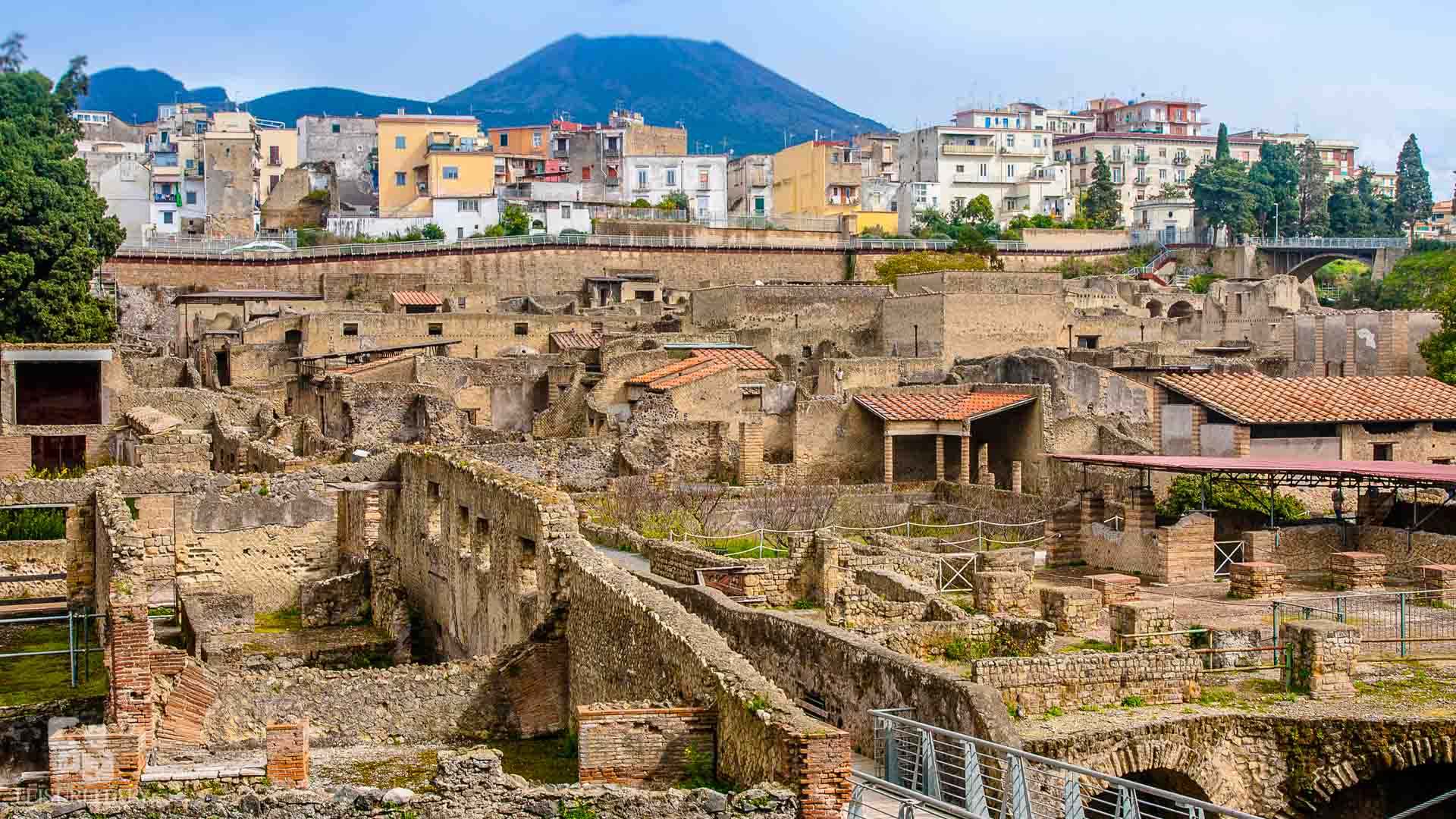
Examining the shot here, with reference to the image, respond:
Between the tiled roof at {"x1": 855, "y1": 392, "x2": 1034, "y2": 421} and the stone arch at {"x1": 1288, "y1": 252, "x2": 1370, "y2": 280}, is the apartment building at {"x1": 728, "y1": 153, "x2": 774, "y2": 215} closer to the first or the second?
the stone arch at {"x1": 1288, "y1": 252, "x2": 1370, "y2": 280}

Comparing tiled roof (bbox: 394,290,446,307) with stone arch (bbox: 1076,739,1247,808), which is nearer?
stone arch (bbox: 1076,739,1247,808)

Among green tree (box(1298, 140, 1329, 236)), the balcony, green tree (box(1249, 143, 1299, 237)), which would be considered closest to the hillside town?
green tree (box(1249, 143, 1299, 237))

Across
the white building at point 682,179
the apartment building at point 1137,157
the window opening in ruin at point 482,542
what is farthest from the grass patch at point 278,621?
the apartment building at point 1137,157

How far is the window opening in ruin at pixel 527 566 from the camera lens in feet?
64.1

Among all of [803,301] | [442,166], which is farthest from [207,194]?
[803,301]

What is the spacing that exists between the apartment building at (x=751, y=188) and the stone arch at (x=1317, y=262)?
90.3 feet

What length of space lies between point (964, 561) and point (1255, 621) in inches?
221

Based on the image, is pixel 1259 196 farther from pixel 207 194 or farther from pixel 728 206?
pixel 207 194

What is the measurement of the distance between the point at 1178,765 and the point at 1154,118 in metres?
128

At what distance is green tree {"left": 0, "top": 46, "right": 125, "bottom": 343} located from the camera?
49.3 metres

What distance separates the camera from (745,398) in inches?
1636

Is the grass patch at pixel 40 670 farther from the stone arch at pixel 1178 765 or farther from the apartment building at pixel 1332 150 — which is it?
the apartment building at pixel 1332 150

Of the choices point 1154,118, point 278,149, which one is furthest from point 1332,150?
point 278,149

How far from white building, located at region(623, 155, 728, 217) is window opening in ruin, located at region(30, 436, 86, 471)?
60902 mm
